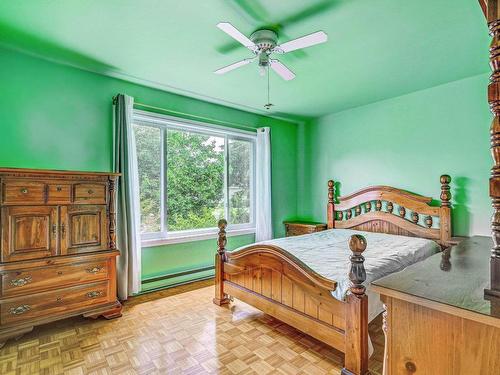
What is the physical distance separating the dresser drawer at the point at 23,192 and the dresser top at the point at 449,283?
268 cm

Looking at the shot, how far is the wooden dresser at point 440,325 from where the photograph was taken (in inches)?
32.6

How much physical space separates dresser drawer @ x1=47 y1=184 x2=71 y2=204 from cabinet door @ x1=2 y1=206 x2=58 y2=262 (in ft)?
0.24

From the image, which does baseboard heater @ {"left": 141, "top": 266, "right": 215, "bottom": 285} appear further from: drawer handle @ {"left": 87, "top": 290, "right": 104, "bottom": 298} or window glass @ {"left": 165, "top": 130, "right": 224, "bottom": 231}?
drawer handle @ {"left": 87, "top": 290, "right": 104, "bottom": 298}

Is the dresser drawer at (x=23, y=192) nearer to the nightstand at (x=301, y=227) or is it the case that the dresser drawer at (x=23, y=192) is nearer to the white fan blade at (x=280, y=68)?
the white fan blade at (x=280, y=68)

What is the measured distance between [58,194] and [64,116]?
0.93 metres

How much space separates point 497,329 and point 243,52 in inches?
104

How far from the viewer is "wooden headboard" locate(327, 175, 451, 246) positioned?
3.28 m

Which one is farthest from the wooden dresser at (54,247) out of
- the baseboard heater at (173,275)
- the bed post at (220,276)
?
the bed post at (220,276)

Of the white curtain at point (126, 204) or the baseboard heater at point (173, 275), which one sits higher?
the white curtain at point (126, 204)

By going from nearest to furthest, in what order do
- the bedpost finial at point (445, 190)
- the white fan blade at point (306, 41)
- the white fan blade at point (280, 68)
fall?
the white fan blade at point (306, 41) < the white fan blade at point (280, 68) < the bedpost finial at point (445, 190)

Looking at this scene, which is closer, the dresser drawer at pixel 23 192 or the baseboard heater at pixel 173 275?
the dresser drawer at pixel 23 192

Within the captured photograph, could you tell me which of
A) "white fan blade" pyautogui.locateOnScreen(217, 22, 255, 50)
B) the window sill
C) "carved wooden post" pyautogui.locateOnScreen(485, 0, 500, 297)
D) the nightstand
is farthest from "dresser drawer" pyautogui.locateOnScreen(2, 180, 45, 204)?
the nightstand

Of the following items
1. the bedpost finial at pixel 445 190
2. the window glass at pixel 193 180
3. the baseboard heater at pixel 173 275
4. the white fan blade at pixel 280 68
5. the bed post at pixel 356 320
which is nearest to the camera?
the bed post at pixel 356 320

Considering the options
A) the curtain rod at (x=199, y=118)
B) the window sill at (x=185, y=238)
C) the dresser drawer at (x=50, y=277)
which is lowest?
the dresser drawer at (x=50, y=277)
